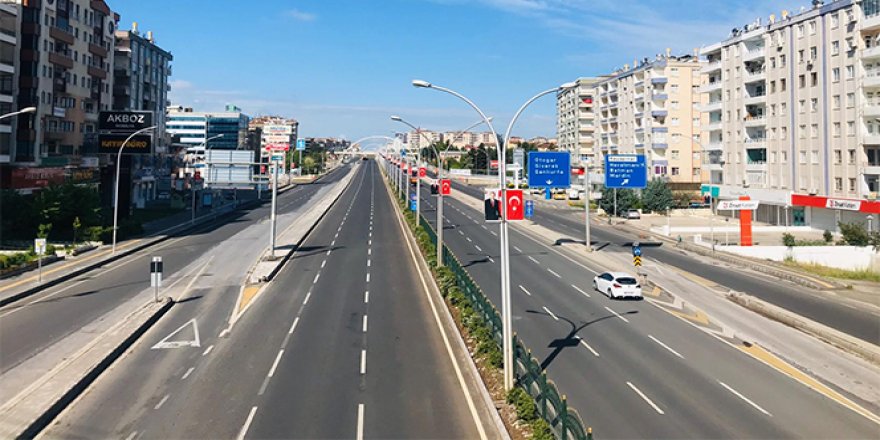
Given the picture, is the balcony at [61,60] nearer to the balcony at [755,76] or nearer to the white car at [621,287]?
the white car at [621,287]

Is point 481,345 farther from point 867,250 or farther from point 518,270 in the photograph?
point 867,250

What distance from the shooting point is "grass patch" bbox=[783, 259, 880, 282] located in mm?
43641

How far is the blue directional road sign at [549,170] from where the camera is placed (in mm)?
44747

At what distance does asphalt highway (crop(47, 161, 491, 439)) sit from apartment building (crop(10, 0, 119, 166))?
37.2 metres

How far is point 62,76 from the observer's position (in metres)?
59.8

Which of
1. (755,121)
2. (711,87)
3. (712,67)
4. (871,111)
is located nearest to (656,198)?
(755,121)

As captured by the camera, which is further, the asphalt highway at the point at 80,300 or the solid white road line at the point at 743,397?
the asphalt highway at the point at 80,300

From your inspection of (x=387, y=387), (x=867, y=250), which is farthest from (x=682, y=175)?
(x=387, y=387)

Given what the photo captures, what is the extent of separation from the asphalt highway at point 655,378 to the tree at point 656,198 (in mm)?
51520

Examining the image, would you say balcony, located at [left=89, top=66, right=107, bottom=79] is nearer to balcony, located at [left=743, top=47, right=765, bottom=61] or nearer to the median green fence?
the median green fence

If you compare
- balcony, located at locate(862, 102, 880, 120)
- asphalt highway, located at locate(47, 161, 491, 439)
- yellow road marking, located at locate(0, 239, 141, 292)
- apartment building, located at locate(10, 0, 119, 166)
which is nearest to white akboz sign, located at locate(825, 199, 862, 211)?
balcony, located at locate(862, 102, 880, 120)

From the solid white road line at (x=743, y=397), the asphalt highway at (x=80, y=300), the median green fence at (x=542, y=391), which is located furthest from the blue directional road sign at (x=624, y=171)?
the asphalt highway at (x=80, y=300)

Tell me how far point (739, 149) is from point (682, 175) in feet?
77.6

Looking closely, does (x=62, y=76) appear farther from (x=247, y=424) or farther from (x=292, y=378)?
(x=247, y=424)
